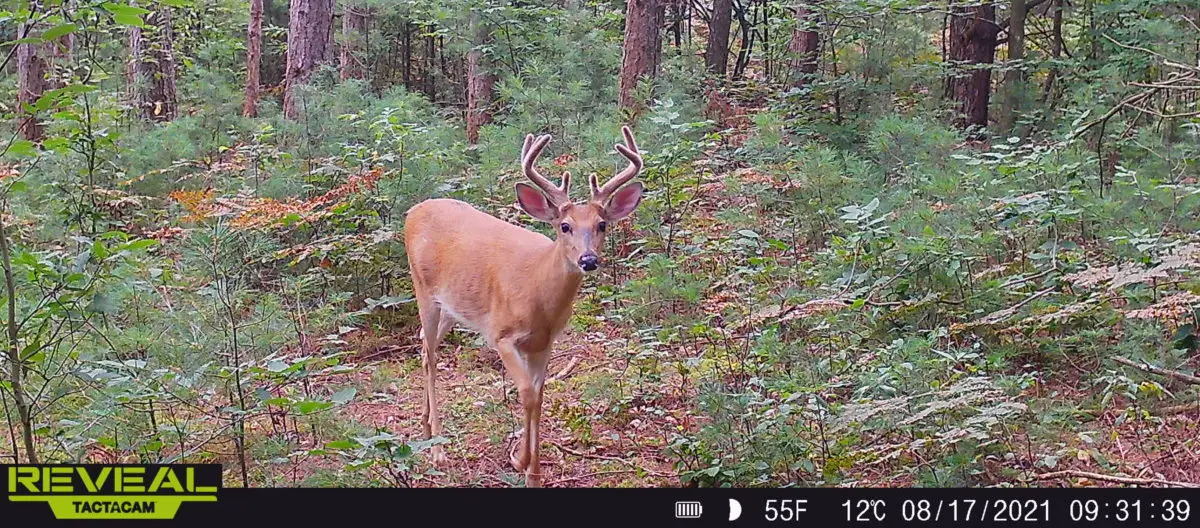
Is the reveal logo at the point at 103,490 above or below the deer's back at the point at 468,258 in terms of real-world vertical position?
below

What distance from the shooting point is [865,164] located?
8914 millimetres

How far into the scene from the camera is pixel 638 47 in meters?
11.1

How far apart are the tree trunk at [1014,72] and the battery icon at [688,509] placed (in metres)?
8.33

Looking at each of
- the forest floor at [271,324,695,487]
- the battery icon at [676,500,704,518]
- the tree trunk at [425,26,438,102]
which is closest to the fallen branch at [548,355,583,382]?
the forest floor at [271,324,695,487]

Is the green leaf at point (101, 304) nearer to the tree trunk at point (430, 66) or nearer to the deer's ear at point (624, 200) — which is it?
the deer's ear at point (624, 200)

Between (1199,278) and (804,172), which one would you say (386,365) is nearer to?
(804,172)

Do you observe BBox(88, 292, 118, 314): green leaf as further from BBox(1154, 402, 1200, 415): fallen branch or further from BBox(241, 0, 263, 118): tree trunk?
BBox(241, 0, 263, 118): tree trunk

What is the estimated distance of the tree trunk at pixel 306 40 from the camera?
40.4ft

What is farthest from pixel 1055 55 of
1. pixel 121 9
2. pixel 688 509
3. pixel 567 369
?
pixel 121 9

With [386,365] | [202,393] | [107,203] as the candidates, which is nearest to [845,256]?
[386,365]

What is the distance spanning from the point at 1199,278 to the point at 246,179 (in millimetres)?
7804

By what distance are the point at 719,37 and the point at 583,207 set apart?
1053cm

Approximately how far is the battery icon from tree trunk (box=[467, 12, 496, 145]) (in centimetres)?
992

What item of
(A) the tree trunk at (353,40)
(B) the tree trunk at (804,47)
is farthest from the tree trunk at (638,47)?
(A) the tree trunk at (353,40)
